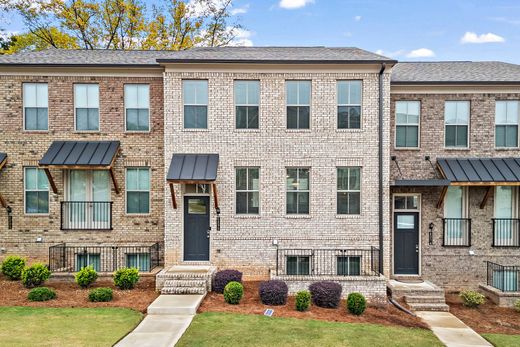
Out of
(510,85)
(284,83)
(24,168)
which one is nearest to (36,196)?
(24,168)

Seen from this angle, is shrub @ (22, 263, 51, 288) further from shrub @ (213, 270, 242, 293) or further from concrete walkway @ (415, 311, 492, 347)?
concrete walkway @ (415, 311, 492, 347)

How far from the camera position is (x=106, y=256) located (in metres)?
12.8

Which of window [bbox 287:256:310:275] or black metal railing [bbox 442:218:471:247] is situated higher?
black metal railing [bbox 442:218:471:247]

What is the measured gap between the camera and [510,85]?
12.8 meters

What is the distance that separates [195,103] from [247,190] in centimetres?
342

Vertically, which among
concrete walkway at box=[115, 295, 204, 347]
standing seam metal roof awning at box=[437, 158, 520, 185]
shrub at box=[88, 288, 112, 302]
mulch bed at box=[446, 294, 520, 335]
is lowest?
mulch bed at box=[446, 294, 520, 335]

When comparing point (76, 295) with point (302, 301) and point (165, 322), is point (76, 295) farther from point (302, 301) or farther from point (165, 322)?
point (302, 301)

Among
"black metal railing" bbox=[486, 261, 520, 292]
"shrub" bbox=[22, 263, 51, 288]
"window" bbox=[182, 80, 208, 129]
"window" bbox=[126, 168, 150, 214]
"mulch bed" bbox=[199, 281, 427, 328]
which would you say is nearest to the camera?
"mulch bed" bbox=[199, 281, 427, 328]

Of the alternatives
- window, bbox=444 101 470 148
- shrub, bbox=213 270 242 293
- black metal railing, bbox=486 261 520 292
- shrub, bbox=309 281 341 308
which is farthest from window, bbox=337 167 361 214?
black metal railing, bbox=486 261 520 292

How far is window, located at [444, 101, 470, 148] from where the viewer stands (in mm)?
13156

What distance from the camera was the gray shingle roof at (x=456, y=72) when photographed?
12.9 metres

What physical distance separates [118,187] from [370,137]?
886cm

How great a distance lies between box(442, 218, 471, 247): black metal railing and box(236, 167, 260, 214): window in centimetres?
676

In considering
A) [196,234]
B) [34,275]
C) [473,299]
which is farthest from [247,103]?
→ [473,299]
